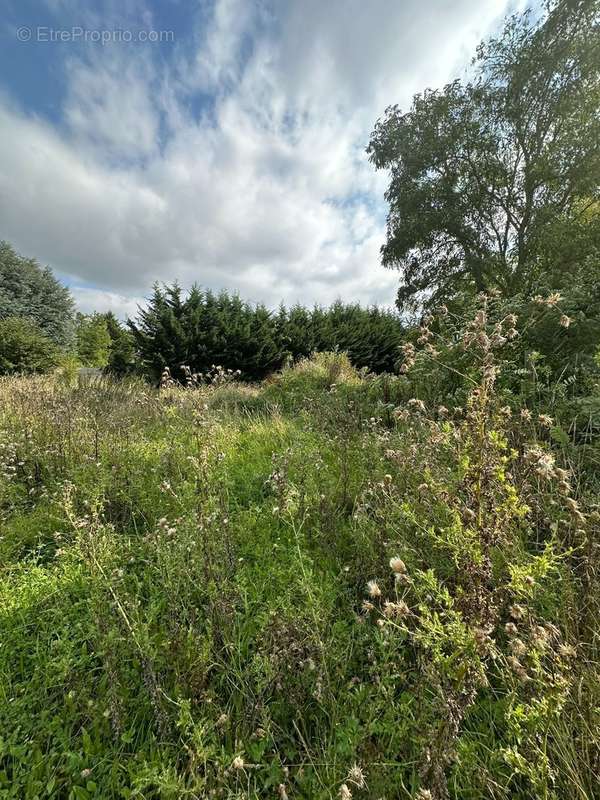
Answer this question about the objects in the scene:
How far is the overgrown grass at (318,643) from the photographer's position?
3.20ft

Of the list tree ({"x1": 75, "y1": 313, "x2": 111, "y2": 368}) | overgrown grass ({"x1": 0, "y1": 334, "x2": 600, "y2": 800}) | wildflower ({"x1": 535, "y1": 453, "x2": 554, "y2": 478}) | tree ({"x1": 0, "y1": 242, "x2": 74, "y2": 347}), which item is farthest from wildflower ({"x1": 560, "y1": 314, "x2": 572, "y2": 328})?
tree ({"x1": 75, "y1": 313, "x2": 111, "y2": 368})

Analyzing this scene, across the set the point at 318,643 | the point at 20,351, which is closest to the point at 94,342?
the point at 20,351

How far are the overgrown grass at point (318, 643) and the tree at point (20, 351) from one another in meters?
11.6

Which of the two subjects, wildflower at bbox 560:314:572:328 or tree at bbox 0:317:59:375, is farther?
tree at bbox 0:317:59:375

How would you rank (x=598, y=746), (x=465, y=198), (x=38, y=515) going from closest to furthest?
(x=598, y=746) → (x=38, y=515) → (x=465, y=198)

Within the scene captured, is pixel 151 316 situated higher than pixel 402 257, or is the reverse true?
pixel 402 257

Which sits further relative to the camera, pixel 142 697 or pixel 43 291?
pixel 43 291

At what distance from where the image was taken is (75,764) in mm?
1162

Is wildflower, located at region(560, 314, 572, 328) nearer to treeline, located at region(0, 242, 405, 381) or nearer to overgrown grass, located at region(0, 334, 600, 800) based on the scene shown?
overgrown grass, located at region(0, 334, 600, 800)

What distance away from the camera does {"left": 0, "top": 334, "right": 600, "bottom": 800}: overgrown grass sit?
3.20 ft

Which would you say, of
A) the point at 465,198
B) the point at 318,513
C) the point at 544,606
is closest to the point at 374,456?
the point at 318,513

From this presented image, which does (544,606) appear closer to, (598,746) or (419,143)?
(598,746)

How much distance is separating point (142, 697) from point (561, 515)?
2.26 meters

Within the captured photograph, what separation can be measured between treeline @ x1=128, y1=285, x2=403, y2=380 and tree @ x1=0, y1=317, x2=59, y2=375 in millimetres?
3135
